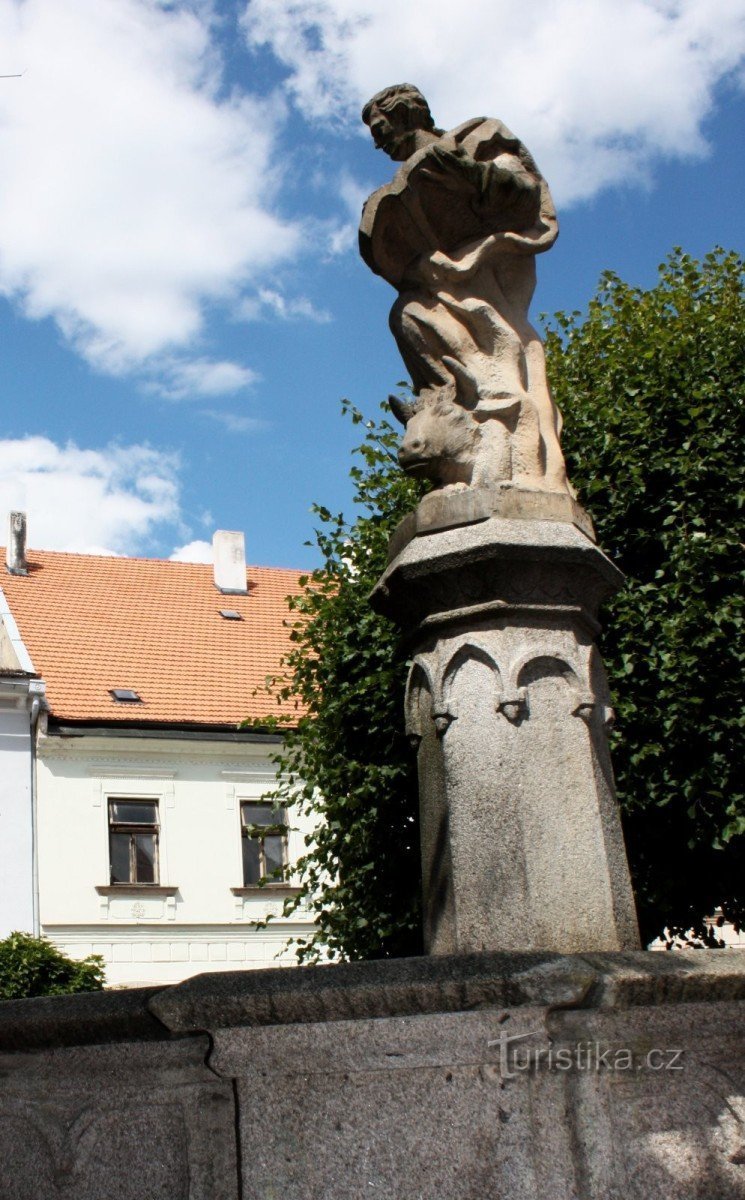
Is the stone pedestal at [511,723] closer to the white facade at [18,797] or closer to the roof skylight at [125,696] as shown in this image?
the white facade at [18,797]

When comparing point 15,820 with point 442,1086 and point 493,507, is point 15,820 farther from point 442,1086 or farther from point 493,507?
point 442,1086

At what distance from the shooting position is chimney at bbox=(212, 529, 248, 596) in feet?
92.7

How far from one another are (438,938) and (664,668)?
559cm

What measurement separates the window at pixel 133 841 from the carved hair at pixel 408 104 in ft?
57.9

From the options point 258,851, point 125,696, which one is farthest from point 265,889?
point 125,696

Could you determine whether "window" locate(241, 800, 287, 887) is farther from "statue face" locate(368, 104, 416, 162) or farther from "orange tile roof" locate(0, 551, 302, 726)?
"statue face" locate(368, 104, 416, 162)

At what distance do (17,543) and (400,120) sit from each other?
22744mm

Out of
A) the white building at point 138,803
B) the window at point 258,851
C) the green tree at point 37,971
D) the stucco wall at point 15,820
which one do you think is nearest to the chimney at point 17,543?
the white building at point 138,803

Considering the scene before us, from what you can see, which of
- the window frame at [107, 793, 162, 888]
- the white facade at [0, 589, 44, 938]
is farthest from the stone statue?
the window frame at [107, 793, 162, 888]

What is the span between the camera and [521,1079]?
286 cm

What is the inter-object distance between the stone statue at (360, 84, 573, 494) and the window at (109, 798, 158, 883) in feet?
57.4

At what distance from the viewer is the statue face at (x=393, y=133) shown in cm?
563

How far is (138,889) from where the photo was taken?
69.8ft

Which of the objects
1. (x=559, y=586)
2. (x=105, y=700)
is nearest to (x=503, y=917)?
(x=559, y=586)
